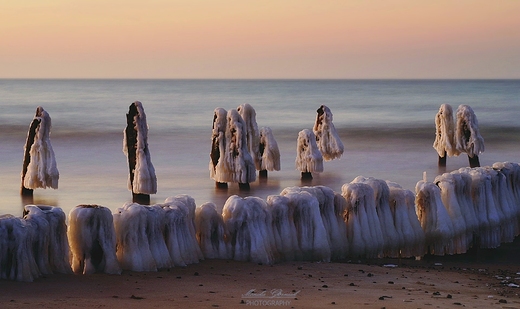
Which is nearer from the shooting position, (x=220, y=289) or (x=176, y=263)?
(x=220, y=289)

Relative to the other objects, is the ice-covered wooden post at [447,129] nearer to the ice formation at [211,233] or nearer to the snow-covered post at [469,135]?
the snow-covered post at [469,135]

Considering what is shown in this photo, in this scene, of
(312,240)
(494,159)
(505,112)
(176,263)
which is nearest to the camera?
(176,263)

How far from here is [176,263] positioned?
404 inches

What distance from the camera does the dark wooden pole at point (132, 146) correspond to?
16.7 meters

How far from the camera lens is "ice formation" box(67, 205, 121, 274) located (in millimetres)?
9609

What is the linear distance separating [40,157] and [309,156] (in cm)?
628

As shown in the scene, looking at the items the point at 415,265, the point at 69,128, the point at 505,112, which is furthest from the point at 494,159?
the point at 505,112

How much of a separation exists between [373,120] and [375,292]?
42.8 meters

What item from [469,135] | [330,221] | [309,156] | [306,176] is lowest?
[330,221]

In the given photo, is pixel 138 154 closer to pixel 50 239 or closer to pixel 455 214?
pixel 455 214

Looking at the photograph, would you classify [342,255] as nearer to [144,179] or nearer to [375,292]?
[375,292]

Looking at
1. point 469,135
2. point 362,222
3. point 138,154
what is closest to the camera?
point 362,222

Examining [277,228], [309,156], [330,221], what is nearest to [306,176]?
[309,156]

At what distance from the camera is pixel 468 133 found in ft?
75.7
